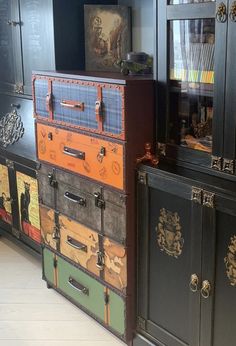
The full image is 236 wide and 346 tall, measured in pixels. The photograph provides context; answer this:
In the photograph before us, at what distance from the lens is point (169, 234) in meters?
2.10

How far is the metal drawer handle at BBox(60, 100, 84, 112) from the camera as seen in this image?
2371mm

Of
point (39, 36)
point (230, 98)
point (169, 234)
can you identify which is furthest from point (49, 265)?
point (230, 98)

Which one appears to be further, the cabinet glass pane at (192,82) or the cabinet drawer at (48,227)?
the cabinet drawer at (48,227)

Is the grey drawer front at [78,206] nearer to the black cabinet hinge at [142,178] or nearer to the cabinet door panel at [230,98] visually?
the black cabinet hinge at [142,178]

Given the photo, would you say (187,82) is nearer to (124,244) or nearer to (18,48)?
(124,244)

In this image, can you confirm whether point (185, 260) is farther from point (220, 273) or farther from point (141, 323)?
point (141, 323)

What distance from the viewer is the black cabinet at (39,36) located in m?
2.72

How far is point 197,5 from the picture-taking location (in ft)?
6.27

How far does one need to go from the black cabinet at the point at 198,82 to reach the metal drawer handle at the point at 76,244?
27.1 inches

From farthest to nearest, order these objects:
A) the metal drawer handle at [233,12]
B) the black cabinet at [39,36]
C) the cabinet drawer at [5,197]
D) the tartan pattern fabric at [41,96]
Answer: the cabinet drawer at [5,197] < the black cabinet at [39,36] < the tartan pattern fabric at [41,96] < the metal drawer handle at [233,12]

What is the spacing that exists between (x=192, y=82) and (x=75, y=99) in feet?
1.97

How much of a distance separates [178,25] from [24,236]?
176cm

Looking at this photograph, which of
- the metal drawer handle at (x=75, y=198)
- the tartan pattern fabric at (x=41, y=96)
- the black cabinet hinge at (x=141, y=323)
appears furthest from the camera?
the tartan pattern fabric at (x=41, y=96)

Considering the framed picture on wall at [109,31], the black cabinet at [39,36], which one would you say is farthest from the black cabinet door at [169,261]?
the black cabinet at [39,36]
